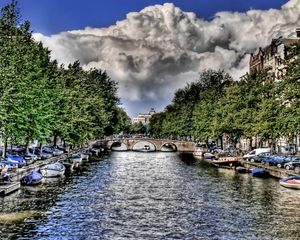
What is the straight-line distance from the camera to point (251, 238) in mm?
36969

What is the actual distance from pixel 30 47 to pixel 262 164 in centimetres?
4254

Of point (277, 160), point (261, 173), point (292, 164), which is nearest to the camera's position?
point (292, 164)

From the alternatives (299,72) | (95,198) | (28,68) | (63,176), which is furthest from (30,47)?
(299,72)

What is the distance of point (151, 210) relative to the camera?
156 feet

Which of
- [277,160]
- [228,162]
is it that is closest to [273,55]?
[228,162]

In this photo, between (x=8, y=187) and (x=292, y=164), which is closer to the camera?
(x=8, y=187)

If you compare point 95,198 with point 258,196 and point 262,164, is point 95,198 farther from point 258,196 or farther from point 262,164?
point 262,164

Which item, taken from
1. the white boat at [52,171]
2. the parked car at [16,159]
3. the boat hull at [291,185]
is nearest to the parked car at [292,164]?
the boat hull at [291,185]

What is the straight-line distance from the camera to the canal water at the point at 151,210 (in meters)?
38.3

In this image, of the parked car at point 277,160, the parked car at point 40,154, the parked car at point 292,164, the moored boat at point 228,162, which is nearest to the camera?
the parked car at point 292,164

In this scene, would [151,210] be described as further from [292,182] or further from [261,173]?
[261,173]

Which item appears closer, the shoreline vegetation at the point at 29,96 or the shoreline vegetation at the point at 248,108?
A: the shoreline vegetation at the point at 29,96

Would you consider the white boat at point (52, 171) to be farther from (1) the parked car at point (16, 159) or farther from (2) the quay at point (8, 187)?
(2) the quay at point (8, 187)

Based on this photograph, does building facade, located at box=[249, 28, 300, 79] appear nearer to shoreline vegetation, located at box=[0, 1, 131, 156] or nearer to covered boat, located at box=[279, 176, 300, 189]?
shoreline vegetation, located at box=[0, 1, 131, 156]
